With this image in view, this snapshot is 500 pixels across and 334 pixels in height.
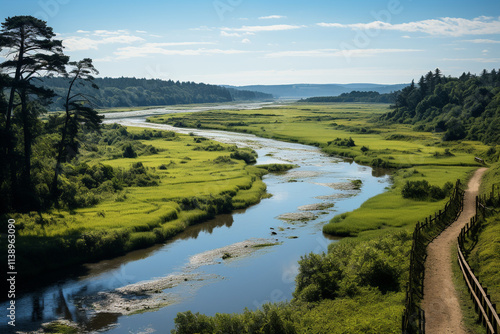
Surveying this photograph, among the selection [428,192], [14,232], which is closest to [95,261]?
[14,232]

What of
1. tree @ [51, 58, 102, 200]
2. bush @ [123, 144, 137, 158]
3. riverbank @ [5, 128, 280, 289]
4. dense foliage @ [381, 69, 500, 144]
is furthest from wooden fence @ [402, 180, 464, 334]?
dense foliage @ [381, 69, 500, 144]

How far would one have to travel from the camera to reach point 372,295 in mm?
29562

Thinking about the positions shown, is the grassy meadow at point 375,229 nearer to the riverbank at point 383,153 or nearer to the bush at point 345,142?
the riverbank at point 383,153

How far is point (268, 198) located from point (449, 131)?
2825 inches

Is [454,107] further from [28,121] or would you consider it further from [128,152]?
Answer: [28,121]

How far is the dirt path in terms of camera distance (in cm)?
2228

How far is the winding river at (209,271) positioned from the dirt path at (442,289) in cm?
1048

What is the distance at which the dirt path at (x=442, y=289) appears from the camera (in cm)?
2228

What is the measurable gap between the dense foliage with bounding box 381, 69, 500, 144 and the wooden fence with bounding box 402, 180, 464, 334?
213 feet

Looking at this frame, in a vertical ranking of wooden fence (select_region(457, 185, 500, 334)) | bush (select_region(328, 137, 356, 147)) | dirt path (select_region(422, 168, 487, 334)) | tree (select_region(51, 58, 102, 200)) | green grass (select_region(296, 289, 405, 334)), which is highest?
tree (select_region(51, 58, 102, 200))

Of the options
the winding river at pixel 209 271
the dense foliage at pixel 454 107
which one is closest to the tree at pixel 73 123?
the winding river at pixel 209 271

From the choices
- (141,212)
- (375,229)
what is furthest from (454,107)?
(141,212)

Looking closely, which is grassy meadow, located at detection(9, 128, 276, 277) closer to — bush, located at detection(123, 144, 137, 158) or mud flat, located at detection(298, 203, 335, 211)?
bush, located at detection(123, 144, 137, 158)

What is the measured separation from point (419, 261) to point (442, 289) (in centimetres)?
431
